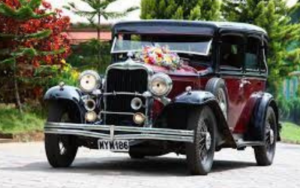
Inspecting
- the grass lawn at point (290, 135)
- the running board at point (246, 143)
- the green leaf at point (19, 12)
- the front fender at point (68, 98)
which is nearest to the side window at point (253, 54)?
the running board at point (246, 143)

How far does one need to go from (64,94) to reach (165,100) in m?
1.36

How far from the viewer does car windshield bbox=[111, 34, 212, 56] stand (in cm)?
1233

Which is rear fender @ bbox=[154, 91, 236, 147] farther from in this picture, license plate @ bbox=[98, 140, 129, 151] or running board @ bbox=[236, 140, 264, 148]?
running board @ bbox=[236, 140, 264, 148]

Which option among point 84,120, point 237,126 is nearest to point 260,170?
point 237,126

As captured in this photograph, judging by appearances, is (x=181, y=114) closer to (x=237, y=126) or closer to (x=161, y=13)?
(x=237, y=126)

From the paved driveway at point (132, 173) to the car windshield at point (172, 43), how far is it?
5.51 ft

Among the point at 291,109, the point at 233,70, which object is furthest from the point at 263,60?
the point at 291,109

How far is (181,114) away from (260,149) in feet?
9.11

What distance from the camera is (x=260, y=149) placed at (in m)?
13.5

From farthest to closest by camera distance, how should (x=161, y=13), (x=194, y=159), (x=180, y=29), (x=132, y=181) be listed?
(x=161, y=13) → (x=180, y=29) → (x=194, y=159) → (x=132, y=181)

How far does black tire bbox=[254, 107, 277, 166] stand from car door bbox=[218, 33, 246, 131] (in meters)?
0.80

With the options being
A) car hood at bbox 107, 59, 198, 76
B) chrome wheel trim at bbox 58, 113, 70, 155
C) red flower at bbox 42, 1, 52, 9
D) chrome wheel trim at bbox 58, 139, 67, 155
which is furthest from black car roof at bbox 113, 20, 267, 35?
red flower at bbox 42, 1, 52, 9

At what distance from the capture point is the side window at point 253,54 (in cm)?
1352

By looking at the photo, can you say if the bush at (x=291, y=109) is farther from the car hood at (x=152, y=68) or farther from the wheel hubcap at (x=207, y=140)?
the wheel hubcap at (x=207, y=140)
